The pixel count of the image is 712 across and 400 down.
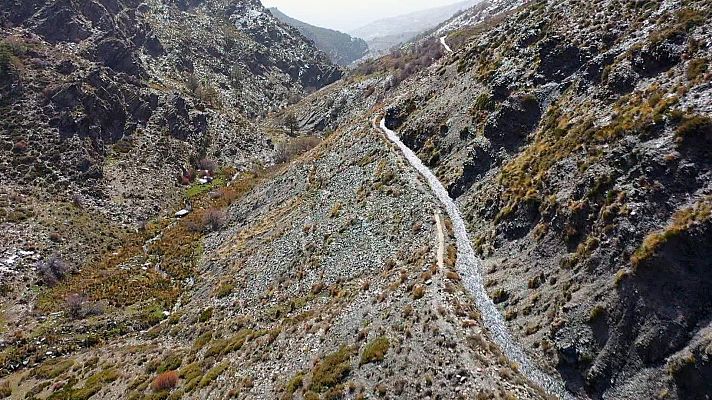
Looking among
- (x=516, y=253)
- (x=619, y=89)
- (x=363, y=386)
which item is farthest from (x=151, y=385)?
(x=619, y=89)

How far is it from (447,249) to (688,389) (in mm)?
18332

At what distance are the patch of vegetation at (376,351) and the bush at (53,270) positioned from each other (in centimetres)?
5151

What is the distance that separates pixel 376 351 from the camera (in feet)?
85.7

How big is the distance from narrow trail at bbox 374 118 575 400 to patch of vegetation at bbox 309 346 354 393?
8.65m

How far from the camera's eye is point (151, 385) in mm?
35000

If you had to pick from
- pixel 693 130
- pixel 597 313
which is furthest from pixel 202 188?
pixel 693 130

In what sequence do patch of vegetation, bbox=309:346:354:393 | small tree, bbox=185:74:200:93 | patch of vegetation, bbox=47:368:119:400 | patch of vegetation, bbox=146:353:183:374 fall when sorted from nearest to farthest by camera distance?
patch of vegetation, bbox=309:346:354:393 < patch of vegetation, bbox=47:368:119:400 < patch of vegetation, bbox=146:353:183:374 < small tree, bbox=185:74:200:93

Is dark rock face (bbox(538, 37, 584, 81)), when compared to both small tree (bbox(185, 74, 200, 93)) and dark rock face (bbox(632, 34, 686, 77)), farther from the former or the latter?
small tree (bbox(185, 74, 200, 93))

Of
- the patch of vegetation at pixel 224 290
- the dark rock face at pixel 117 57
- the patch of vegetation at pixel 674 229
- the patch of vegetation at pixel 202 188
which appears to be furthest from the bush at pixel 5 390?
the dark rock face at pixel 117 57

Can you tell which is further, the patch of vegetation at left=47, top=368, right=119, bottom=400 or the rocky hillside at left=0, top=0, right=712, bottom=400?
the patch of vegetation at left=47, top=368, right=119, bottom=400

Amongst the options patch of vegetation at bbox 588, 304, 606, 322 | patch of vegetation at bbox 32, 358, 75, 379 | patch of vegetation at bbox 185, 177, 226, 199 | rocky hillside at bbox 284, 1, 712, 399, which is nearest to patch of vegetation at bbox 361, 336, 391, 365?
rocky hillside at bbox 284, 1, 712, 399

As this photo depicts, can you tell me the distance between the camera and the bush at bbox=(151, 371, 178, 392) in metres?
34.0

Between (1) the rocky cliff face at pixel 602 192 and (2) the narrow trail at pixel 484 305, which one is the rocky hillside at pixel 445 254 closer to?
(1) the rocky cliff face at pixel 602 192

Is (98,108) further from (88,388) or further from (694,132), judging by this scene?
(694,132)
